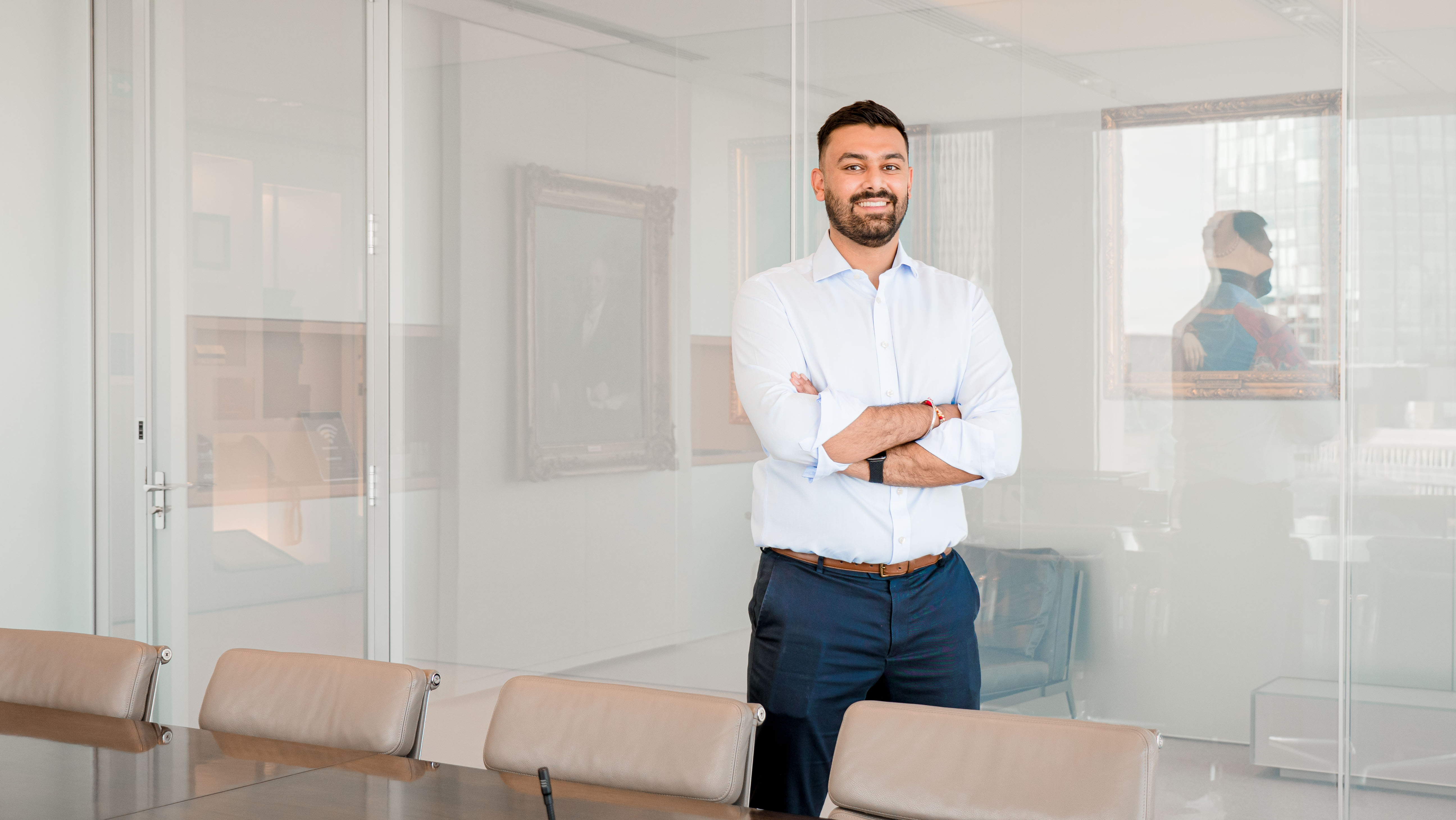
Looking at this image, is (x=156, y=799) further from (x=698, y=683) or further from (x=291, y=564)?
(x=291, y=564)

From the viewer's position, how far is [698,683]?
4016mm

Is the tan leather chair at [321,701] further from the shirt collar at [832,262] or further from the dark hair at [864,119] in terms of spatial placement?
the dark hair at [864,119]

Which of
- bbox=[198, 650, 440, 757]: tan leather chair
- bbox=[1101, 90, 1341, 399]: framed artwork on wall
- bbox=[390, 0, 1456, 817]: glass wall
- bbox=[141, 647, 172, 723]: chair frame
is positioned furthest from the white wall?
bbox=[1101, 90, 1341, 399]: framed artwork on wall

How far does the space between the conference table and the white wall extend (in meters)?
3.01

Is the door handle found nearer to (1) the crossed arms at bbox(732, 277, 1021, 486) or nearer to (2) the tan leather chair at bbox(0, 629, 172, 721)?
(2) the tan leather chair at bbox(0, 629, 172, 721)

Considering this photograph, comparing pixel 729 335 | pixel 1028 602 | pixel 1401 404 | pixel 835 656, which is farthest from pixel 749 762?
pixel 729 335

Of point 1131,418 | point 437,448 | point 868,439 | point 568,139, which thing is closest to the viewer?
point 868,439

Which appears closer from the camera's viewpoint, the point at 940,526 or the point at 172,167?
the point at 940,526

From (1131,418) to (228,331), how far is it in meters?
3.48

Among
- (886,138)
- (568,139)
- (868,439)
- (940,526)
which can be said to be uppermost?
(568,139)

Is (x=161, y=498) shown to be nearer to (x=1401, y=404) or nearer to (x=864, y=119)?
(x=864, y=119)

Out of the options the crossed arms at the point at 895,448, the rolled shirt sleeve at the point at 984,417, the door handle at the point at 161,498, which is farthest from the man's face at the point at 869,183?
the door handle at the point at 161,498

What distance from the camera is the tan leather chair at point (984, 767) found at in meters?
1.85

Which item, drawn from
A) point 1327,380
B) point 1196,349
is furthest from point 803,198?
point 1327,380
